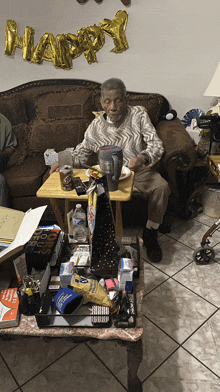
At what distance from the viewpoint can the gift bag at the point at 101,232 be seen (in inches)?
39.1

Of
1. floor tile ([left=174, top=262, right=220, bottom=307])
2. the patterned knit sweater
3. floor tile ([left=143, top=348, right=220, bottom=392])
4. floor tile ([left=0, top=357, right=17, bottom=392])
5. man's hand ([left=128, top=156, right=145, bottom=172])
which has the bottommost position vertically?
floor tile ([left=0, top=357, right=17, bottom=392])

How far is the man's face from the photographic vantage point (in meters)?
1.80

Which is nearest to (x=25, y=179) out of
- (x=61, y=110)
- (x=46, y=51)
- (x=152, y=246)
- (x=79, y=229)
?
(x=61, y=110)

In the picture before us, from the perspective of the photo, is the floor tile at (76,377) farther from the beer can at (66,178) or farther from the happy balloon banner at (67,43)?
the happy balloon banner at (67,43)

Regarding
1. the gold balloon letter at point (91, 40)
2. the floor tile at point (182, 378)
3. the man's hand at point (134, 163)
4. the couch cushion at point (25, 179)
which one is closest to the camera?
the floor tile at point (182, 378)

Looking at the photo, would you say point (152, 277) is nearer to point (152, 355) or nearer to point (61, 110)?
point (152, 355)

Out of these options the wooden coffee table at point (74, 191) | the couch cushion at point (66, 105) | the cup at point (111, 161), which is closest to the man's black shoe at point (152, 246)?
the wooden coffee table at point (74, 191)

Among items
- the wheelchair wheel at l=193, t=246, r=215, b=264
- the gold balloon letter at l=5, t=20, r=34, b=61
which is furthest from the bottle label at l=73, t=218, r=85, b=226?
the gold balloon letter at l=5, t=20, r=34, b=61

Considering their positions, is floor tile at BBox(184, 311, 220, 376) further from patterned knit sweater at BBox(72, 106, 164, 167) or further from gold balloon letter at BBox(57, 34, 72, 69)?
gold balloon letter at BBox(57, 34, 72, 69)

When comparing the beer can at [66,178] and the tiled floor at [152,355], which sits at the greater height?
the beer can at [66,178]

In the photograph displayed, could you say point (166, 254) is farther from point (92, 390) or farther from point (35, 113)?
point (35, 113)

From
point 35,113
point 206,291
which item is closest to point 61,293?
point 206,291

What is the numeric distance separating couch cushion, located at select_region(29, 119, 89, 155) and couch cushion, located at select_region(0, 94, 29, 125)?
0.26m

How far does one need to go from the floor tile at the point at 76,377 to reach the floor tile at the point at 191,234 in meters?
1.06
